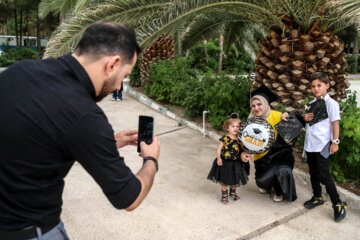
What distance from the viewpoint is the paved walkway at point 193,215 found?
3445 mm

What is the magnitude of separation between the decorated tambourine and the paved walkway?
75cm

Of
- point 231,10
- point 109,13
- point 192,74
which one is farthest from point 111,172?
point 192,74

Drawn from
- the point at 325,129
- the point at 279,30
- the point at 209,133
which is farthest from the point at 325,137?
the point at 209,133

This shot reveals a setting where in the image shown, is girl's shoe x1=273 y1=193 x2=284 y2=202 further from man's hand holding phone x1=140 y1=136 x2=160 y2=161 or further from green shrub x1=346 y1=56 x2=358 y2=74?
green shrub x1=346 y1=56 x2=358 y2=74

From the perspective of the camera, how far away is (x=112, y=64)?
1.55 meters

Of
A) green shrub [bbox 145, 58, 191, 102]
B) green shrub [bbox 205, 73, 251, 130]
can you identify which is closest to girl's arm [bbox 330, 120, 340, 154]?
green shrub [bbox 205, 73, 251, 130]

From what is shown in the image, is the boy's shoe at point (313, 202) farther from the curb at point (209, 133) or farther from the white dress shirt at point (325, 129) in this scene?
the white dress shirt at point (325, 129)

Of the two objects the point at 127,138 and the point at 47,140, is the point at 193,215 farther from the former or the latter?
the point at 47,140

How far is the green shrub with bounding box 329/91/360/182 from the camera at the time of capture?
406cm

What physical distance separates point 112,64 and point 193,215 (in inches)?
103

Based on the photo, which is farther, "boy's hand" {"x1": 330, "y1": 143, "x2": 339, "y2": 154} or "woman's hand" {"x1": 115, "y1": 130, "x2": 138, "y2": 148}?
"boy's hand" {"x1": 330, "y1": 143, "x2": 339, "y2": 154}

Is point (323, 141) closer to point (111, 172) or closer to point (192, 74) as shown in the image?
point (111, 172)

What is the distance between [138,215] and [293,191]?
1.78 m

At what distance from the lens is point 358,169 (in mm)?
4344
